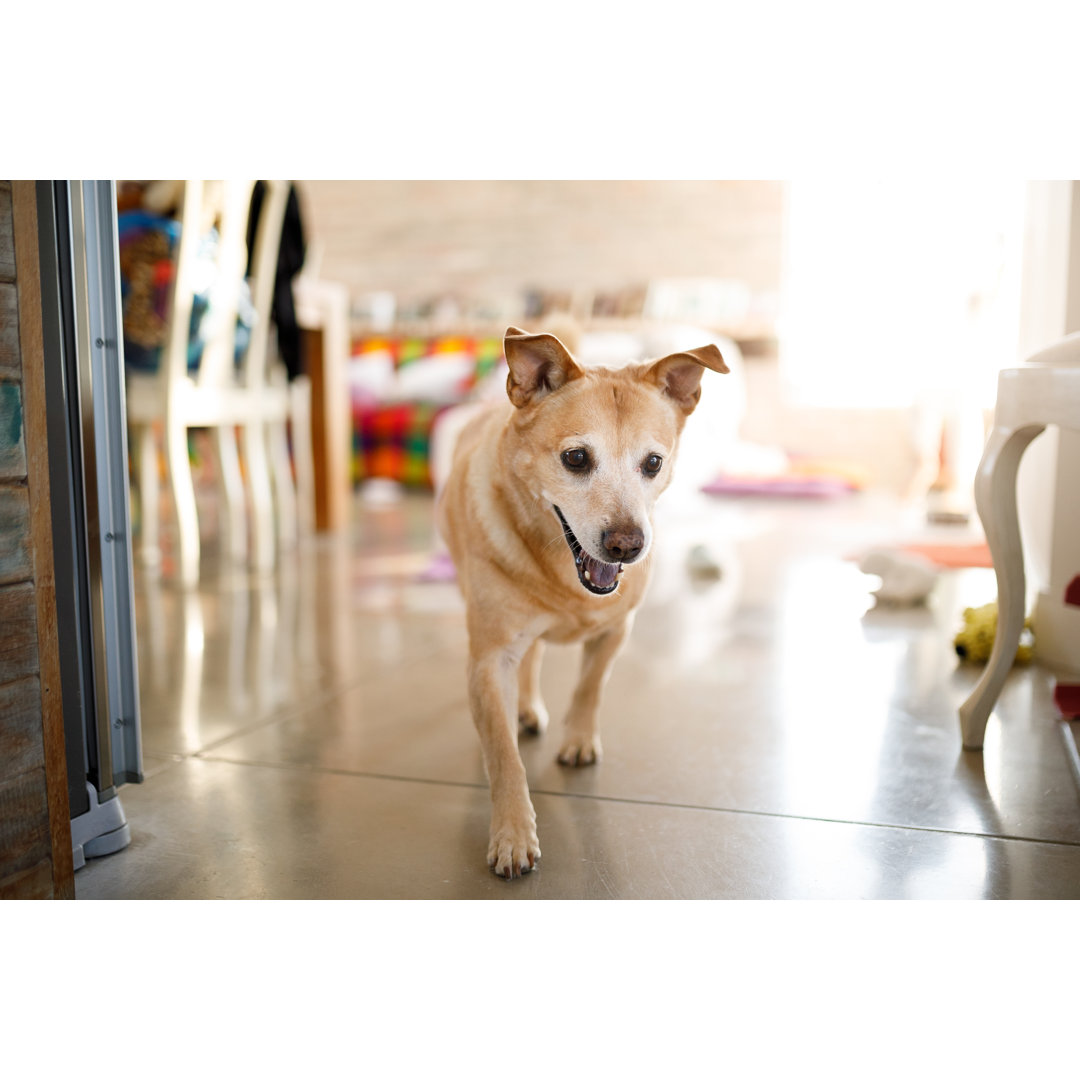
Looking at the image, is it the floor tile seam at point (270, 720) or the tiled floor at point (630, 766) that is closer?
the tiled floor at point (630, 766)

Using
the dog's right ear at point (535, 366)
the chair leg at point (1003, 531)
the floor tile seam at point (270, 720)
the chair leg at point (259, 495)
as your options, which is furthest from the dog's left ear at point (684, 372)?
the chair leg at point (259, 495)

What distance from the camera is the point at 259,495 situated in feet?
12.0

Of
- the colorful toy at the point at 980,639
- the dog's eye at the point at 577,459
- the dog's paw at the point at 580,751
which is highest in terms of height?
the dog's eye at the point at 577,459

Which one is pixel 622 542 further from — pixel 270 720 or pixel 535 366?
pixel 270 720

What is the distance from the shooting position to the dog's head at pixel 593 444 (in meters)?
1.40

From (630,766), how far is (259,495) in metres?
2.29

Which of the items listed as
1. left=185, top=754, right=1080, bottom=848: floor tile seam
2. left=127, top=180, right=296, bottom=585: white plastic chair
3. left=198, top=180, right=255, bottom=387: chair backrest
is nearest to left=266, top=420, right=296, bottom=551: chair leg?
left=127, top=180, right=296, bottom=585: white plastic chair

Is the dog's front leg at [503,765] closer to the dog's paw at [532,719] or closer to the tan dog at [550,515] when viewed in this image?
the tan dog at [550,515]

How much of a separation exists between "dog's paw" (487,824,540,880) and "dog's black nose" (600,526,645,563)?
387mm

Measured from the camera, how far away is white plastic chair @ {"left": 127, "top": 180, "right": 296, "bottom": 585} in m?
3.32

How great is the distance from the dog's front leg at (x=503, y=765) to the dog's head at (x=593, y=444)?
0.21 metres
